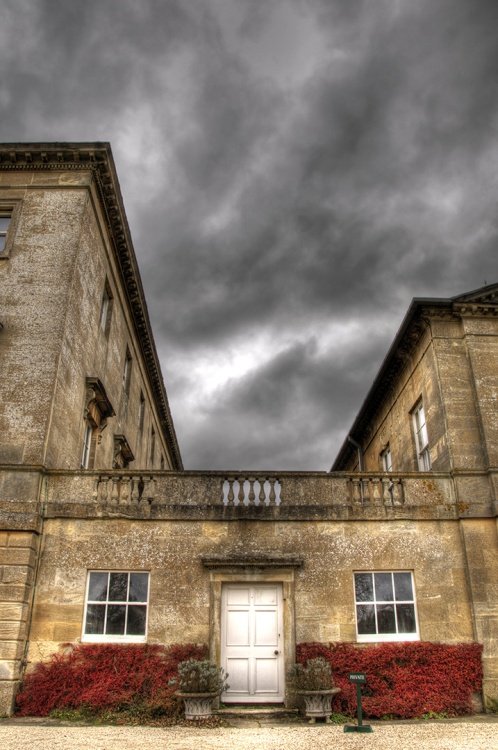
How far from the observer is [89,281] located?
15.6 metres

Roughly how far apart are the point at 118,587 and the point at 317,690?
4.30 m

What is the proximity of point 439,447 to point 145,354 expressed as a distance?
13.7 metres

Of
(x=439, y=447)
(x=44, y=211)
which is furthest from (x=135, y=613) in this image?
(x=44, y=211)

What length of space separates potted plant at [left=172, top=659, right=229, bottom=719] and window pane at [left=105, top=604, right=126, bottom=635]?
184 cm

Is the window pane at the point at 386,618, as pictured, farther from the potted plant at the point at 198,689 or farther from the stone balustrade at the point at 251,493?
the potted plant at the point at 198,689

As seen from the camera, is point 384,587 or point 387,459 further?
point 387,459

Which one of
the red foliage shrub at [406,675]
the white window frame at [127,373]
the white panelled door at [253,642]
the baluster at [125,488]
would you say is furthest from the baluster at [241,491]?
the white window frame at [127,373]

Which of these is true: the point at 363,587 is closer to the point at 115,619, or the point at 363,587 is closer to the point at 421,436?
the point at 115,619

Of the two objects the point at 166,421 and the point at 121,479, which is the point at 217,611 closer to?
the point at 121,479

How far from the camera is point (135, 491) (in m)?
12.6

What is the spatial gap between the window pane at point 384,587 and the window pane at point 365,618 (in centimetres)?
28

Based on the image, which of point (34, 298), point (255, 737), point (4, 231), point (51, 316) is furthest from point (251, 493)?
point (4, 231)

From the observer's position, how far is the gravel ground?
8430 mm

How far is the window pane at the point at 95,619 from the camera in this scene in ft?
38.3
